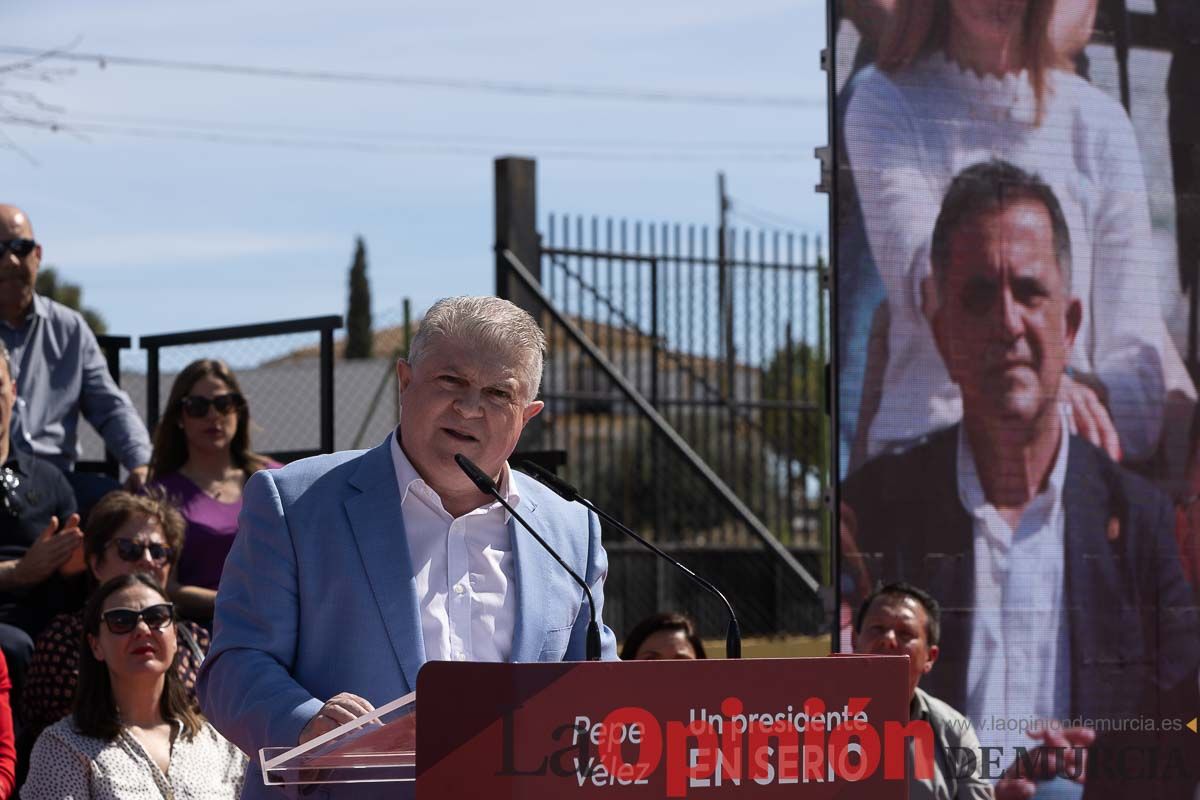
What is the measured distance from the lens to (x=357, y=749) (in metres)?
2.38

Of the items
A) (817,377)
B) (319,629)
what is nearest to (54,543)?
(319,629)

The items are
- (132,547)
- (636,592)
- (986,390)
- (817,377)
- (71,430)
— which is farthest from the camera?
(817,377)

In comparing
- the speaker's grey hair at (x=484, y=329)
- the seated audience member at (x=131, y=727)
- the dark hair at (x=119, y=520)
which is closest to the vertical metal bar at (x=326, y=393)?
the dark hair at (x=119, y=520)

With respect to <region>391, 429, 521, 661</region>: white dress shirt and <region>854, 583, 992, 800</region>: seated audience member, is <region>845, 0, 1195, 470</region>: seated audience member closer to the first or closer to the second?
<region>854, 583, 992, 800</region>: seated audience member

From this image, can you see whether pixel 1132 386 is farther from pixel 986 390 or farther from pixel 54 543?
pixel 54 543

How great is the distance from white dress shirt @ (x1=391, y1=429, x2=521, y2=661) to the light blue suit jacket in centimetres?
3

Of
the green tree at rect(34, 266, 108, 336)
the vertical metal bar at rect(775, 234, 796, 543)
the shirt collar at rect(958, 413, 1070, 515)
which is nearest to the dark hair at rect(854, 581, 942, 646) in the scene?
the shirt collar at rect(958, 413, 1070, 515)

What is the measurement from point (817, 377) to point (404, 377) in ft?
38.2

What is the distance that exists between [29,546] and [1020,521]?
11.6ft

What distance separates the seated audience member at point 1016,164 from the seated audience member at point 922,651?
0.58 m

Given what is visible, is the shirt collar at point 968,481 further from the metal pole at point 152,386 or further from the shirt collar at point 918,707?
the metal pole at point 152,386

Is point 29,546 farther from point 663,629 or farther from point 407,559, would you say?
point 407,559

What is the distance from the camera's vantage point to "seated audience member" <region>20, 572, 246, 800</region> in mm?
4684

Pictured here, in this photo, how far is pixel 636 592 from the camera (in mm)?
11523
